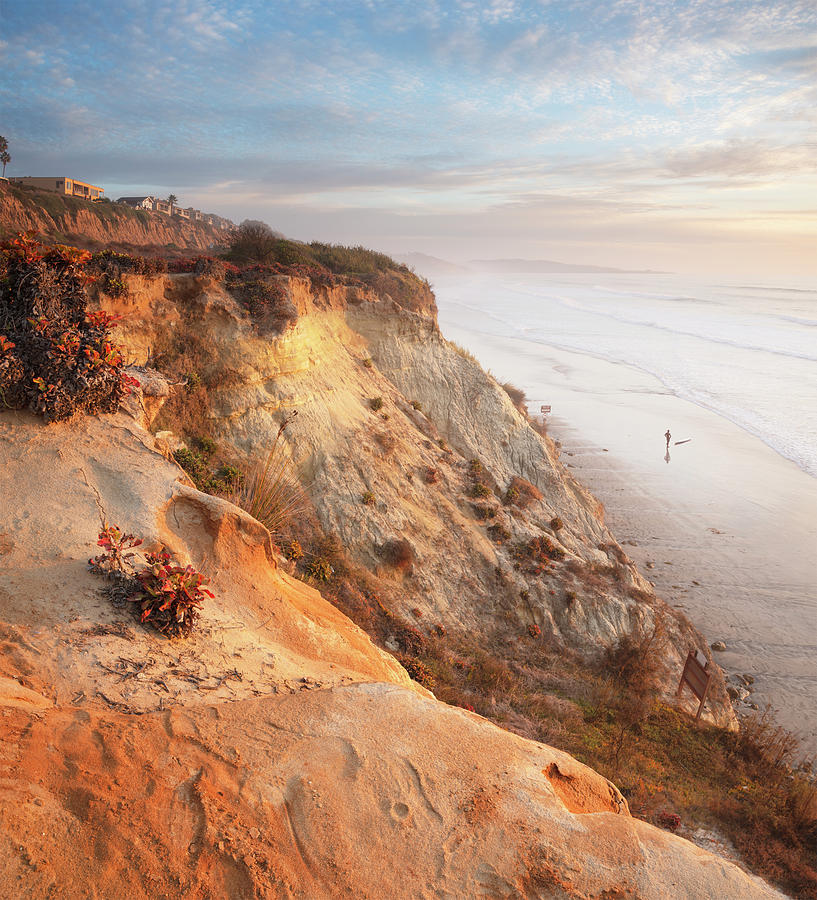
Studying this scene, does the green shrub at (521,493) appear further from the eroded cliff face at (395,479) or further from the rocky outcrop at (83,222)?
the rocky outcrop at (83,222)

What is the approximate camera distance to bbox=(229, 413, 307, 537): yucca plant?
1187cm

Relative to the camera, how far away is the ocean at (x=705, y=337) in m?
41.7

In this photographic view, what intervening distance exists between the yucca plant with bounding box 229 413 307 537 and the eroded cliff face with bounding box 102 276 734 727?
54 cm

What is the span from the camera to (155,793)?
4219 mm

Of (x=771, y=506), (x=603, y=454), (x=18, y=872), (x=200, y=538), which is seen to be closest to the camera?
(x=18, y=872)

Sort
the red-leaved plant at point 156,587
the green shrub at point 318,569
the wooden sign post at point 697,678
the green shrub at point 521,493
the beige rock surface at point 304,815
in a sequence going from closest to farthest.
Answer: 1. the beige rock surface at point 304,815
2. the red-leaved plant at point 156,587
3. the wooden sign post at point 697,678
4. the green shrub at point 318,569
5. the green shrub at point 521,493

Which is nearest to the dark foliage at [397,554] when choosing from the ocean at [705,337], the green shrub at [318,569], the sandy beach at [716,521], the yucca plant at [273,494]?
the green shrub at [318,569]

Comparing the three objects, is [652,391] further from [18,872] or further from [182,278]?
[18,872]

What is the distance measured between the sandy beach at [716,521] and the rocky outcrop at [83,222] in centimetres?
2502

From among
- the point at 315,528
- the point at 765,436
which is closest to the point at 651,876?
the point at 315,528

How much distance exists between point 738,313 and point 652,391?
210 ft

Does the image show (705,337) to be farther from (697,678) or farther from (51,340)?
(51,340)

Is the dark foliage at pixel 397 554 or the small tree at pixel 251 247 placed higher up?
the small tree at pixel 251 247

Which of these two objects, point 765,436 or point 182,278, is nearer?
point 182,278
